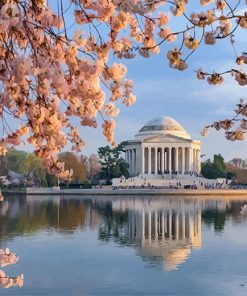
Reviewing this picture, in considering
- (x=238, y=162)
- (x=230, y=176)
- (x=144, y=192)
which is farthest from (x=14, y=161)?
(x=238, y=162)

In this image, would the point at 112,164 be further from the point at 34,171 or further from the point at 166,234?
the point at 166,234

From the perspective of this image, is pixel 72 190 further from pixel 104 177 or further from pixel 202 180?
pixel 202 180

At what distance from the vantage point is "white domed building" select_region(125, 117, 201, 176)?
74062 mm

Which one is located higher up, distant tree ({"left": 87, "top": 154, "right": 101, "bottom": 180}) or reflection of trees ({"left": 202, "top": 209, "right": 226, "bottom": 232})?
distant tree ({"left": 87, "top": 154, "right": 101, "bottom": 180})

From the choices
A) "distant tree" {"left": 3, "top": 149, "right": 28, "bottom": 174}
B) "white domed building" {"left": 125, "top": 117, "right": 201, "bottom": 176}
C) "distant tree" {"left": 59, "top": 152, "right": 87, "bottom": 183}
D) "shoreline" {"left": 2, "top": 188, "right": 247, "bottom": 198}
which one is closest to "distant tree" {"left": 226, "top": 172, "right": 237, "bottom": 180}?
"white domed building" {"left": 125, "top": 117, "right": 201, "bottom": 176}

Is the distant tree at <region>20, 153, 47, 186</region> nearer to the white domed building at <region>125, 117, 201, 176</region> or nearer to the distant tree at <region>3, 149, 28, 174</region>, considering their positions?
the distant tree at <region>3, 149, 28, 174</region>

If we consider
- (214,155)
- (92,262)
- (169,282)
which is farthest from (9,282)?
(214,155)

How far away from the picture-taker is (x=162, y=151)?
7525cm

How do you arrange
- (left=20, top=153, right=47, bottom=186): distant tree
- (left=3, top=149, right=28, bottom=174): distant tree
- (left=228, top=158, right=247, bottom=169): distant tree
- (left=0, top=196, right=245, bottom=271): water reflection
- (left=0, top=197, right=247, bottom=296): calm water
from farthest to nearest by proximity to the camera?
(left=228, top=158, right=247, bottom=169): distant tree → (left=3, top=149, right=28, bottom=174): distant tree → (left=20, top=153, right=47, bottom=186): distant tree → (left=0, top=196, right=245, bottom=271): water reflection → (left=0, top=197, right=247, bottom=296): calm water

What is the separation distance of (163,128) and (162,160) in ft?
13.9

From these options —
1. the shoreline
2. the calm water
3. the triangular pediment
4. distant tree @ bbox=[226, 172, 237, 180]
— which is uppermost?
the triangular pediment

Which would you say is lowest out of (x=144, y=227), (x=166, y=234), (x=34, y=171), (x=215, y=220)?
(x=166, y=234)

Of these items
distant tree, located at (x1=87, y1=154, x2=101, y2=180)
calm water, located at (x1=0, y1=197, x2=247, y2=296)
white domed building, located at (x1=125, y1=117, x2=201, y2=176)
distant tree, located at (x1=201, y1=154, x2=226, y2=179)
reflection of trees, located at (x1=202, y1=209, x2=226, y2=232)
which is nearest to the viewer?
calm water, located at (x1=0, y1=197, x2=247, y2=296)

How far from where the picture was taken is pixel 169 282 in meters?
11.6
